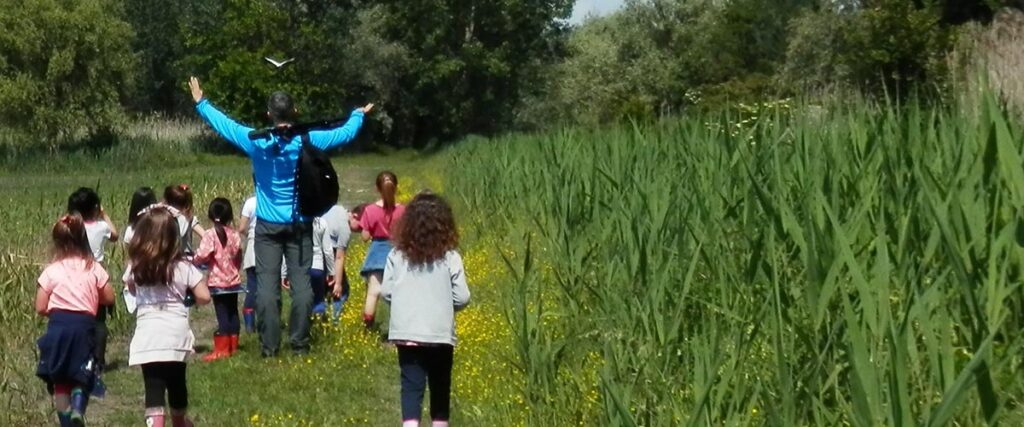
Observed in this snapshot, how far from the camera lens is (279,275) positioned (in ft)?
36.8

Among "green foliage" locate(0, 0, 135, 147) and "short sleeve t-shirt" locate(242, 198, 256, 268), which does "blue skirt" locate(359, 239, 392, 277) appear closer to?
"short sleeve t-shirt" locate(242, 198, 256, 268)

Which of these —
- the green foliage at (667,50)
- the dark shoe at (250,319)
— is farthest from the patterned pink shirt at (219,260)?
the green foliage at (667,50)

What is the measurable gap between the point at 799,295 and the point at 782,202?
13.6 inches

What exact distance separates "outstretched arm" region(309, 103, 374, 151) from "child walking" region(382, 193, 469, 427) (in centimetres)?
317

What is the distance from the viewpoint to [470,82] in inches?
2721

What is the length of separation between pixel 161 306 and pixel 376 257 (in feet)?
13.9

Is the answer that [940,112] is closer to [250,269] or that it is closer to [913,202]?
[913,202]

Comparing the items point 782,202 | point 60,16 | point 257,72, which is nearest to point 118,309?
point 782,202

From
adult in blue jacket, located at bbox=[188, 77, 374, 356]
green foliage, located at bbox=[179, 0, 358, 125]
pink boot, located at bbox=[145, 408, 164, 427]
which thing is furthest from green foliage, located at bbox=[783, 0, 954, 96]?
green foliage, located at bbox=[179, 0, 358, 125]

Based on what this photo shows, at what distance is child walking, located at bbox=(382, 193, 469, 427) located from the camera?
7.55 metres

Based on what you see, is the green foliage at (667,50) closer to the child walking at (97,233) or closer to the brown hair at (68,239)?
the child walking at (97,233)

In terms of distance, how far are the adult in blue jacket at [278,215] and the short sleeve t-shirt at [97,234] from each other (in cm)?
99

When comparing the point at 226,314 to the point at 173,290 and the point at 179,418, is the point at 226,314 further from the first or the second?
the point at 173,290

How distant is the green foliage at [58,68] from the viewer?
54.8 m
